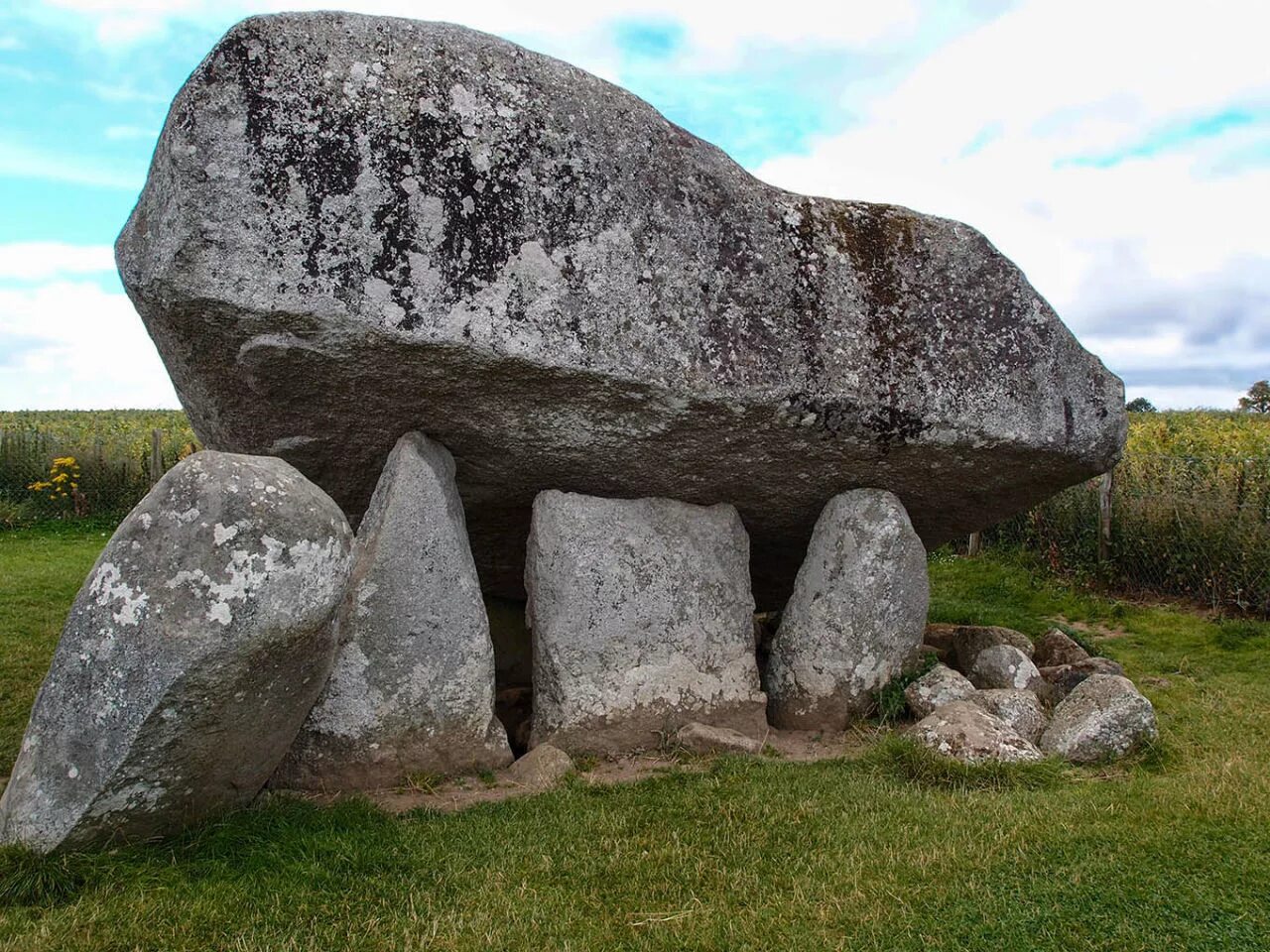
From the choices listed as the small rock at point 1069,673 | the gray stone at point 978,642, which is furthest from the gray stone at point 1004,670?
the gray stone at point 978,642

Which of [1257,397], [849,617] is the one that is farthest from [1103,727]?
[1257,397]

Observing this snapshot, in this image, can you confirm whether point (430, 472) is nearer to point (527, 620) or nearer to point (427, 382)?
point (427, 382)

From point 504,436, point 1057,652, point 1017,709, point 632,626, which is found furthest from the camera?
point 1057,652

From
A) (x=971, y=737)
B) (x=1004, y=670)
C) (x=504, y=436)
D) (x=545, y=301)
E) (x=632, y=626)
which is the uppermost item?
(x=545, y=301)

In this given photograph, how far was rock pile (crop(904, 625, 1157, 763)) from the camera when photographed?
6027 millimetres

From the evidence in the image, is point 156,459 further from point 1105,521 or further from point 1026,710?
point 1026,710

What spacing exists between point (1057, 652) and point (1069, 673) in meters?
0.98

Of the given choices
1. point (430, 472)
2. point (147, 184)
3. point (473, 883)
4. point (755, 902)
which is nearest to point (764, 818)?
point (755, 902)

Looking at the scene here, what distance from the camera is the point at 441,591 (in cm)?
582

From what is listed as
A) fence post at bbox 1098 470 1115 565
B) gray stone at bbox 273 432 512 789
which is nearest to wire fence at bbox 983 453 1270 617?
fence post at bbox 1098 470 1115 565

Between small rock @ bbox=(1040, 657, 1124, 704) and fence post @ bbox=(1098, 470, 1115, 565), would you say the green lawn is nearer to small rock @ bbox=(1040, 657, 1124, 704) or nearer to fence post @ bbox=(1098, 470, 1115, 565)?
small rock @ bbox=(1040, 657, 1124, 704)

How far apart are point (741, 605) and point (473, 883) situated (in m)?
2.90

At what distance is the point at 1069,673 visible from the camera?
24.7ft

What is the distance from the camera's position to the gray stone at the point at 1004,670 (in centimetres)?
739
